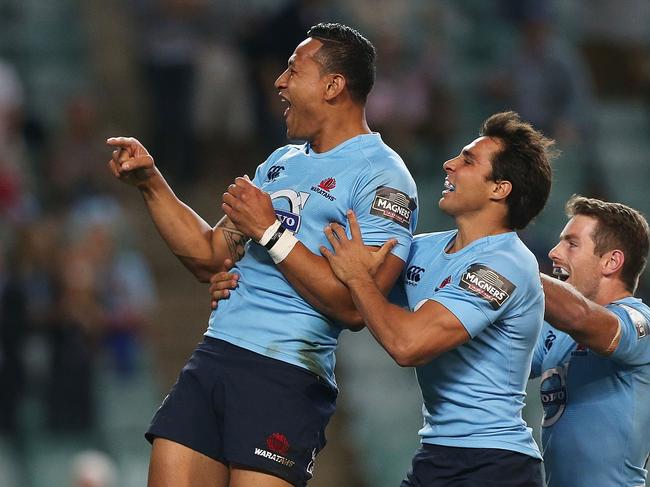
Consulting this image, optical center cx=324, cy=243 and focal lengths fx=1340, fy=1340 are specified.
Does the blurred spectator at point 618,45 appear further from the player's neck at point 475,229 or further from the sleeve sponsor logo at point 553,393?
→ the player's neck at point 475,229

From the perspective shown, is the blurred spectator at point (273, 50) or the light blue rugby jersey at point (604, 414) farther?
the blurred spectator at point (273, 50)

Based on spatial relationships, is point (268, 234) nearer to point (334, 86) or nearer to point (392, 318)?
point (392, 318)

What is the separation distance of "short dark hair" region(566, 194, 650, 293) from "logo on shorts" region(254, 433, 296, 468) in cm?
134

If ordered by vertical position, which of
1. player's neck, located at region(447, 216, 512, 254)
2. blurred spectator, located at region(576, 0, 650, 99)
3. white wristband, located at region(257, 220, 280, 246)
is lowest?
white wristband, located at region(257, 220, 280, 246)

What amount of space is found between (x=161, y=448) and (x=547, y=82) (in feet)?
22.2

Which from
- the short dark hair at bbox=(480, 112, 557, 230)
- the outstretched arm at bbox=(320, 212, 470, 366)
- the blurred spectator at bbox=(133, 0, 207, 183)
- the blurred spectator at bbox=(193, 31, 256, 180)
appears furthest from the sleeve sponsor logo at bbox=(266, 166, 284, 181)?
the blurred spectator at bbox=(193, 31, 256, 180)

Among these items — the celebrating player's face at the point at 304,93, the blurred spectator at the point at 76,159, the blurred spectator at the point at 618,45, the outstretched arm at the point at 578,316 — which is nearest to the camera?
the outstretched arm at the point at 578,316

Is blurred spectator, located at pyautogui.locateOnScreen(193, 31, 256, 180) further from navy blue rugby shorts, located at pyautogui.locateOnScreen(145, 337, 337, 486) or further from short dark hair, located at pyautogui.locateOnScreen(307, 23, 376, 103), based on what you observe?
navy blue rugby shorts, located at pyautogui.locateOnScreen(145, 337, 337, 486)

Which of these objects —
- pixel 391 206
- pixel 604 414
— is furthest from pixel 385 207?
pixel 604 414

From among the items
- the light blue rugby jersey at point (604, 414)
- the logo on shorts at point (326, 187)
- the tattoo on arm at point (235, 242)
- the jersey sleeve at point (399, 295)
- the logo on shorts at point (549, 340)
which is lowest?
the light blue rugby jersey at point (604, 414)

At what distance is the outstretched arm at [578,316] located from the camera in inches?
174

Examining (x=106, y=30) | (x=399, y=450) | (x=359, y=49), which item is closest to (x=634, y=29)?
(x=106, y=30)

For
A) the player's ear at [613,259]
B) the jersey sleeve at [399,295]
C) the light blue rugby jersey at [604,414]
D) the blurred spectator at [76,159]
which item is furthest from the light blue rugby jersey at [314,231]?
the blurred spectator at [76,159]

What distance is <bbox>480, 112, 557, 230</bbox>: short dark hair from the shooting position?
4355 millimetres
